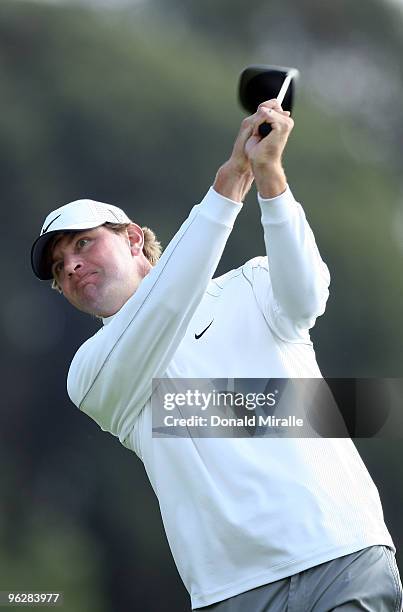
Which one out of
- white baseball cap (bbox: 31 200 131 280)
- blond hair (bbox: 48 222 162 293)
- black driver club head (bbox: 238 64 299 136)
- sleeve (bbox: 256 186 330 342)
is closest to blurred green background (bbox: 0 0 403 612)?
blond hair (bbox: 48 222 162 293)

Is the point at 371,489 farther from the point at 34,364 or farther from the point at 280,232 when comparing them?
the point at 34,364

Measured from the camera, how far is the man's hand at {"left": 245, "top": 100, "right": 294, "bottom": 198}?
1.41m

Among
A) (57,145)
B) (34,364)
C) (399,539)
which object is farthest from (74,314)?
(399,539)

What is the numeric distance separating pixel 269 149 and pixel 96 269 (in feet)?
1.49

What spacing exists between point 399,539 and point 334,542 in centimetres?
270

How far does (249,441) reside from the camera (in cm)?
152

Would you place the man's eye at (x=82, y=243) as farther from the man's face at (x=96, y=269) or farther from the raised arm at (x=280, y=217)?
the raised arm at (x=280, y=217)

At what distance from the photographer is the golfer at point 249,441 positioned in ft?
4.72

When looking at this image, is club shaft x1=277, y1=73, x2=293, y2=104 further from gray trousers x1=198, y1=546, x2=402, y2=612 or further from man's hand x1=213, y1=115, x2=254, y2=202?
gray trousers x1=198, y1=546, x2=402, y2=612

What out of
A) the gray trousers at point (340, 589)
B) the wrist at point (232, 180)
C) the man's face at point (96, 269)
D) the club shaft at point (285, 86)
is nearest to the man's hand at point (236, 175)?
the wrist at point (232, 180)

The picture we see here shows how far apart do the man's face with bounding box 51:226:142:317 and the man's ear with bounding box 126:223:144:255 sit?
0.04 meters

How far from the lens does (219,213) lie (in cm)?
146

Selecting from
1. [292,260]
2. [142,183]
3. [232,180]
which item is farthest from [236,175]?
[142,183]

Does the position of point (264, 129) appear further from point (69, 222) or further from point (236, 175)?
point (69, 222)
